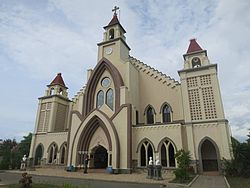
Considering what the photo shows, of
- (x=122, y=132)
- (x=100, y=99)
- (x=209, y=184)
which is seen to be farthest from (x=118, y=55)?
(x=209, y=184)

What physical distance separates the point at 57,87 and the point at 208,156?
26.0 metres

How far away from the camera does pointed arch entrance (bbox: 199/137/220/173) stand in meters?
19.8

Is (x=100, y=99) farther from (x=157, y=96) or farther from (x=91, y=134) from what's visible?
(x=157, y=96)

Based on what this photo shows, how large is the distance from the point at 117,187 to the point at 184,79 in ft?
51.9

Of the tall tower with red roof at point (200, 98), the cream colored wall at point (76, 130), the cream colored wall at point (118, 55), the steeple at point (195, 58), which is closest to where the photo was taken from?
the tall tower with red roof at point (200, 98)

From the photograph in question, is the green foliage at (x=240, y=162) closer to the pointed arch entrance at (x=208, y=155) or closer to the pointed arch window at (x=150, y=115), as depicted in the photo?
the pointed arch entrance at (x=208, y=155)

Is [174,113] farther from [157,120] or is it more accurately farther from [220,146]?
[220,146]

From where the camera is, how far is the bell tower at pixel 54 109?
32.0 meters

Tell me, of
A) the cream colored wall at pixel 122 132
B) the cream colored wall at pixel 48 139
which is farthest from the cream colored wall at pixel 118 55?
the cream colored wall at pixel 48 139

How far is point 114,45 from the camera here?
29.7 meters

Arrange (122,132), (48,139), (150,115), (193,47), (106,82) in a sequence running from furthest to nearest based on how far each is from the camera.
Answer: (48,139) → (106,82) → (150,115) → (193,47) → (122,132)

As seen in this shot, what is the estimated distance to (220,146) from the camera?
19.3 metres

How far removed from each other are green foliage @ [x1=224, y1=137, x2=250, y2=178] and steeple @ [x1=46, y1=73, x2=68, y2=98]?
27.7m

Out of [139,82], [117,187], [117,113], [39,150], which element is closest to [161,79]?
[139,82]
